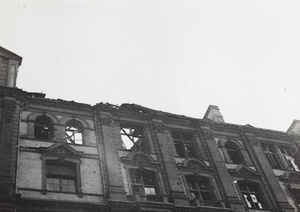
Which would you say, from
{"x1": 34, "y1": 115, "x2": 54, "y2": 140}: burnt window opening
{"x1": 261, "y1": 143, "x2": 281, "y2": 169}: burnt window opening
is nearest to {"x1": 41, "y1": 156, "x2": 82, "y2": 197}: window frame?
{"x1": 34, "y1": 115, "x2": 54, "y2": 140}: burnt window opening

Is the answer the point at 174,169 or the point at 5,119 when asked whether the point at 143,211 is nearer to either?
the point at 174,169

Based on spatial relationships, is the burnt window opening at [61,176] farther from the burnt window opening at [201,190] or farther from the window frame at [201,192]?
the burnt window opening at [201,190]

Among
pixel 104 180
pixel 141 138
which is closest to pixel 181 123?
pixel 141 138

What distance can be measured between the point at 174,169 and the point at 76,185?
6.26m

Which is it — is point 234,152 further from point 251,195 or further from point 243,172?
point 251,195

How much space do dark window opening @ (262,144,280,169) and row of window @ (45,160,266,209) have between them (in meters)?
3.46

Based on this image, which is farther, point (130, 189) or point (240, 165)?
point (240, 165)

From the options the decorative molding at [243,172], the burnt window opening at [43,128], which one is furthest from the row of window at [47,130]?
the decorative molding at [243,172]

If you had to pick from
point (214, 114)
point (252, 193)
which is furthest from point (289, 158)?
point (214, 114)

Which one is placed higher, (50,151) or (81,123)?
(81,123)

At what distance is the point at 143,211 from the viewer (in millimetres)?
19422

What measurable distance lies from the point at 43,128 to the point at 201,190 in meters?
10.2

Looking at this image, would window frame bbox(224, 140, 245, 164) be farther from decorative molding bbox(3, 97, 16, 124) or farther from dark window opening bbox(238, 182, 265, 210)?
decorative molding bbox(3, 97, 16, 124)

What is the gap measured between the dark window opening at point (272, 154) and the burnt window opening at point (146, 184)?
32.9 ft
